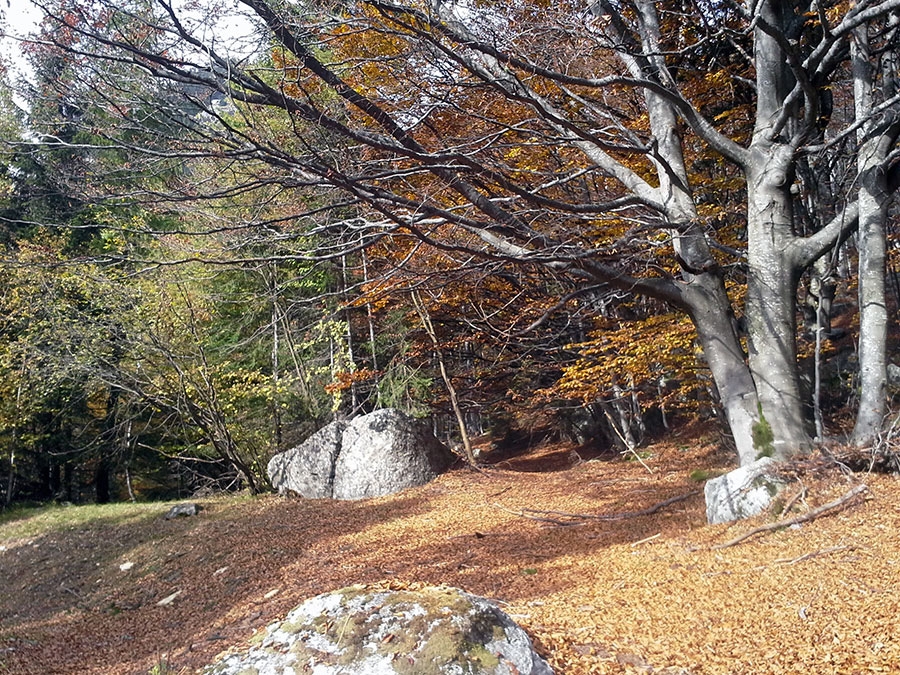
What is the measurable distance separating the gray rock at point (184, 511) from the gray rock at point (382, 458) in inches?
91.0

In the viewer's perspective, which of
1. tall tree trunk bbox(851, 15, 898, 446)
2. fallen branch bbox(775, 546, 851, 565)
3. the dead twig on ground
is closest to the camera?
fallen branch bbox(775, 546, 851, 565)

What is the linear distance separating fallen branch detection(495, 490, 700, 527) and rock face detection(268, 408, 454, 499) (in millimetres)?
3773

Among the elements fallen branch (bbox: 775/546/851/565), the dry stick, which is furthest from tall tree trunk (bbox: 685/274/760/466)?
fallen branch (bbox: 775/546/851/565)

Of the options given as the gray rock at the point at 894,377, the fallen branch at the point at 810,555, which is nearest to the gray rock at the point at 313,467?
the fallen branch at the point at 810,555

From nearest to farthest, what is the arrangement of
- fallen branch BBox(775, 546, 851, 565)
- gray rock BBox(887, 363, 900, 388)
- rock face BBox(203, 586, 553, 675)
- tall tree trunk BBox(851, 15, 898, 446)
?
rock face BBox(203, 586, 553, 675) < fallen branch BBox(775, 546, 851, 565) < tall tree trunk BBox(851, 15, 898, 446) < gray rock BBox(887, 363, 900, 388)

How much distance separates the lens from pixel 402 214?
634 centimetres

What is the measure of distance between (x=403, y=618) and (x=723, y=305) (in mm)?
4734

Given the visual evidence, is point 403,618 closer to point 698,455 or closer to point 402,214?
point 402,214

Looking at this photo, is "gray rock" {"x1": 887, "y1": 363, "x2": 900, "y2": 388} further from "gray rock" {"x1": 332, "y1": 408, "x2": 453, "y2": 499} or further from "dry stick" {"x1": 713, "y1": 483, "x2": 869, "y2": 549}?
"gray rock" {"x1": 332, "y1": 408, "x2": 453, "y2": 499}

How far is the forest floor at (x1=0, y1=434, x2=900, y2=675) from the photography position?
10.5ft

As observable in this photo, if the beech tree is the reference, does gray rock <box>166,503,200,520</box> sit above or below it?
below

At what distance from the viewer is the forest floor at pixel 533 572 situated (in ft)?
10.5

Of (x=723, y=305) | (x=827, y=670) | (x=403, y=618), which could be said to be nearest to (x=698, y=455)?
(x=723, y=305)

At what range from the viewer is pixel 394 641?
262 centimetres
